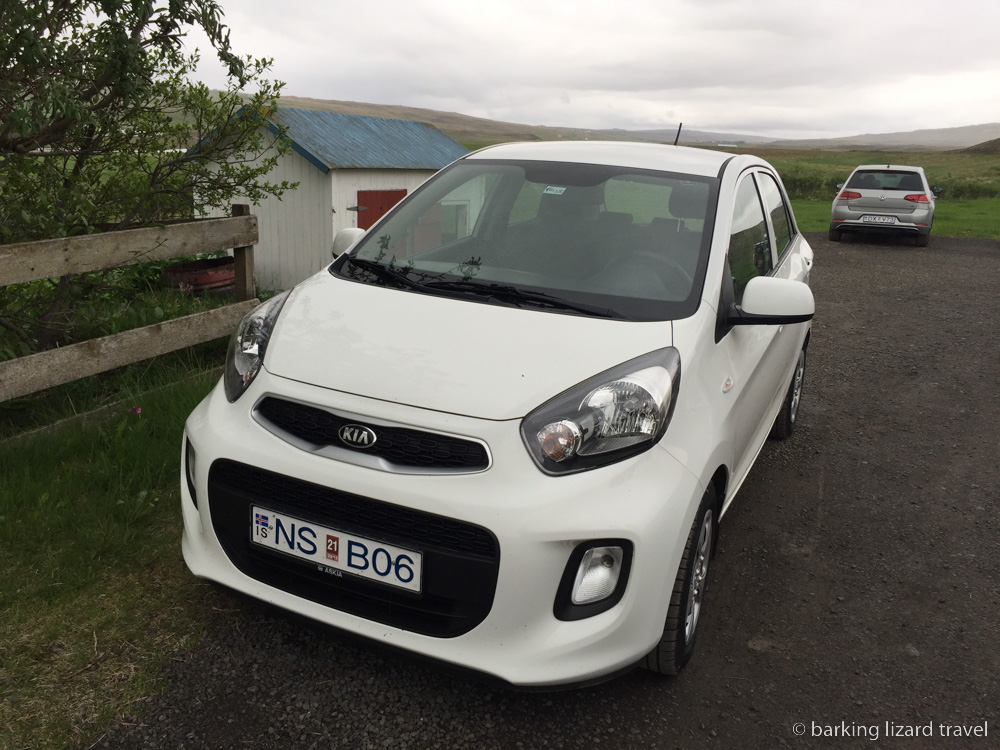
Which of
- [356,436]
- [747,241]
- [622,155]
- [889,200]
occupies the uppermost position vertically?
[622,155]

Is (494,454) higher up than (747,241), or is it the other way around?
(747,241)

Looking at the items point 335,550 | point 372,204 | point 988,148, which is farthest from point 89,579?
point 988,148

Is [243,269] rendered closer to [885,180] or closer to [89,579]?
[89,579]

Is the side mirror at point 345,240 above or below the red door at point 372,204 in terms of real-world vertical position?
above

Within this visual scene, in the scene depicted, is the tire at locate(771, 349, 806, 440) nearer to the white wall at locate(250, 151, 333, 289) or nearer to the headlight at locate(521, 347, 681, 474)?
the headlight at locate(521, 347, 681, 474)

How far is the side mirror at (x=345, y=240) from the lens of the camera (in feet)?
12.0

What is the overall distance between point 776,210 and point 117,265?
11.7 feet

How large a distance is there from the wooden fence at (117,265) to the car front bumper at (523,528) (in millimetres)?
1953

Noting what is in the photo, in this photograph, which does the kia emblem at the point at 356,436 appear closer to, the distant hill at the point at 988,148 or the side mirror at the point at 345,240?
the side mirror at the point at 345,240

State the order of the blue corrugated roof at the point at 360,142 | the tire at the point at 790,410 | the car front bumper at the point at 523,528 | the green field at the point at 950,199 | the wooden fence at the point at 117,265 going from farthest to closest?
1. the green field at the point at 950,199
2. the blue corrugated roof at the point at 360,142
3. the tire at the point at 790,410
4. the wooden fence at the point at 117,265
5. the car front bumper at the point at 523,528

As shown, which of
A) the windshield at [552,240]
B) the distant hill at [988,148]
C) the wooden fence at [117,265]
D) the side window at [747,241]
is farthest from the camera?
the distant hill at [988,148]

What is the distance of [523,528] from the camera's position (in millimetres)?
2217

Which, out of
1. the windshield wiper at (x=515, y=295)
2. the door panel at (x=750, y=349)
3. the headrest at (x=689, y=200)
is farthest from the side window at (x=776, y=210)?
the windshield wiper at (x=515, y=295)

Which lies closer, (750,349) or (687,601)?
(687,601)
